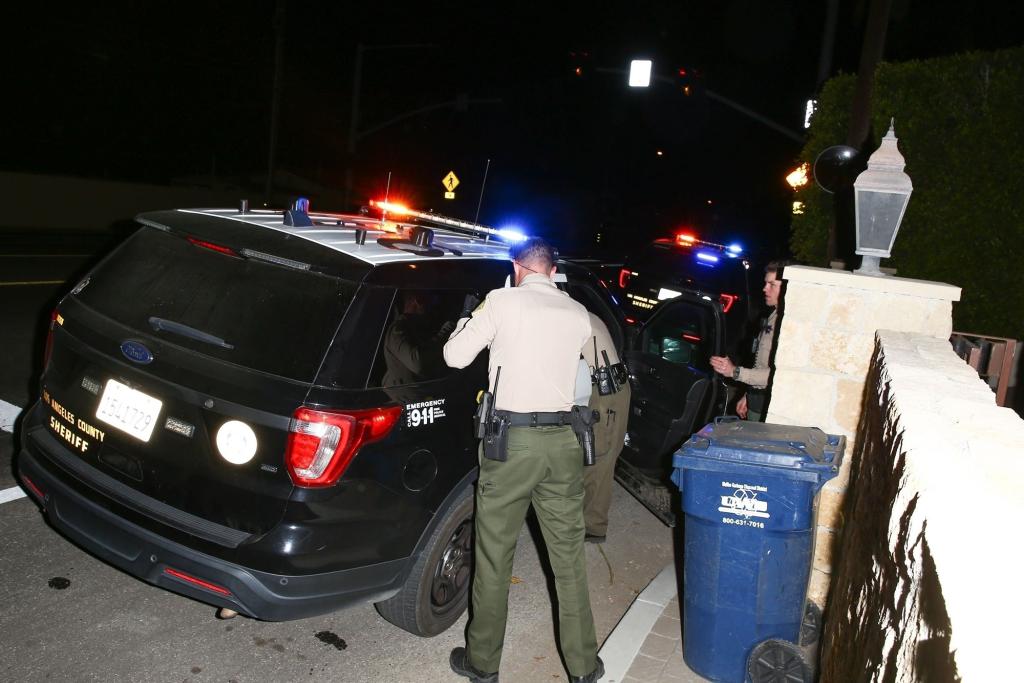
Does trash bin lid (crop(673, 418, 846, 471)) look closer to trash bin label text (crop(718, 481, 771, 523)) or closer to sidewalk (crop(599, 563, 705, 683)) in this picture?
trash bin label text (crop(718, 481, 771, 523))

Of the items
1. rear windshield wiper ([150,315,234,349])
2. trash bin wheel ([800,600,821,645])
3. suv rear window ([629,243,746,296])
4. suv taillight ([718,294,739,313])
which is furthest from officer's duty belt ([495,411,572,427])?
suv rear window ([629,243,746,296])

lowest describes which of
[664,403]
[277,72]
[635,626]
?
[635,626]

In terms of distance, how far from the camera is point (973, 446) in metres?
2.09

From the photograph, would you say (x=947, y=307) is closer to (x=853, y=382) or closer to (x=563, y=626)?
(x=853, y=382)

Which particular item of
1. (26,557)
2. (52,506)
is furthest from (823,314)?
(26,557)

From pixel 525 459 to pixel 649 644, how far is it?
1211 millimetres

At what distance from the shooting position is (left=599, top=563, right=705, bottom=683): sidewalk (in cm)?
372

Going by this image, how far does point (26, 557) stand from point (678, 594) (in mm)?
3282

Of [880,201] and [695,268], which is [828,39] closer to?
[695,268]

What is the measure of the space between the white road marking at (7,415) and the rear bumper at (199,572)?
2.78 meters

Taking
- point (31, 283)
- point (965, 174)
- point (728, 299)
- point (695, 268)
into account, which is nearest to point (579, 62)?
point (695, 268)

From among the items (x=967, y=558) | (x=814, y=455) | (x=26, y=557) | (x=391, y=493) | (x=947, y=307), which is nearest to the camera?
(x=967, y=558)

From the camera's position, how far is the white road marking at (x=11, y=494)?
4.68 m

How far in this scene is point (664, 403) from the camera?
5.52m
